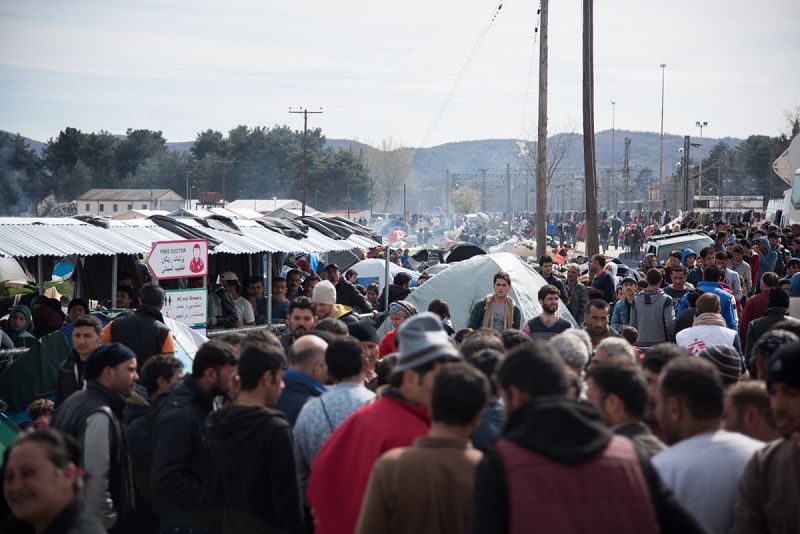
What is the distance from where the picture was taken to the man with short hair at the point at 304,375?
5.32m

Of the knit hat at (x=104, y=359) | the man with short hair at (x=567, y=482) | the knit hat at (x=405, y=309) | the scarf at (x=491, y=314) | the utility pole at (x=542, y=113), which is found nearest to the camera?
the man with short hair at (x=567, y=482)

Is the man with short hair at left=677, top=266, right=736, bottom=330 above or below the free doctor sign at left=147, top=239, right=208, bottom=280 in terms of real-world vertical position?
below

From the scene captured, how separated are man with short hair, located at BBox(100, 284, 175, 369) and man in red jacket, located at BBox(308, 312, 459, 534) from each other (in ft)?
14.7

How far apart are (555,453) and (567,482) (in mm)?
93

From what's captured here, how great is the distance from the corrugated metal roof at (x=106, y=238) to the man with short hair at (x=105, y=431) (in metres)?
6.14

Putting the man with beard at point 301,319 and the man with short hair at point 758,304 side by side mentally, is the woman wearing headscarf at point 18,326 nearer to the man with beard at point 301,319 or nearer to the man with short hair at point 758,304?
the man with beard at point 301,319

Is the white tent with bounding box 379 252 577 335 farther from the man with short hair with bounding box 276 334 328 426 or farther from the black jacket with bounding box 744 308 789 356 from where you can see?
the man with short hair with bounding box 276 334 328 426

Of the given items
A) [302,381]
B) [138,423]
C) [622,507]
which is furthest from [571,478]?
[138,423]

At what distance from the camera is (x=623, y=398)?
12.6 feet

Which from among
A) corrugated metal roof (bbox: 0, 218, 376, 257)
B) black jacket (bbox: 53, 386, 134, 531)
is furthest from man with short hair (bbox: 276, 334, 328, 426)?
corrugated metal roof (bbox: 0, 218, 376, 257)

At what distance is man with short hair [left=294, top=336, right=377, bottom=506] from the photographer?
485 centimetres

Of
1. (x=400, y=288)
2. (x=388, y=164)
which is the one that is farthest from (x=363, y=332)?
(x=388, y=164)

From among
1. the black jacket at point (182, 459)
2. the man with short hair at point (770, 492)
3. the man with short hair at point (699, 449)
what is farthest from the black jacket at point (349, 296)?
the man with short hair at point (770, 492)

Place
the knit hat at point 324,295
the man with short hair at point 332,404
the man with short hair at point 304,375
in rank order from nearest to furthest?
the man with short hair at point 332,404 < the man with short hair at point 304,375 < the knit hat at point 324,295
